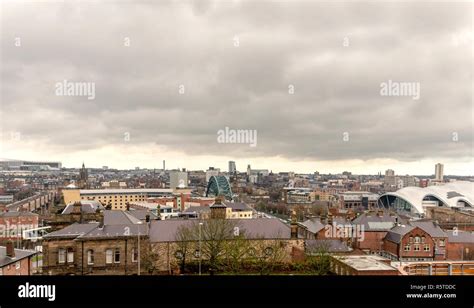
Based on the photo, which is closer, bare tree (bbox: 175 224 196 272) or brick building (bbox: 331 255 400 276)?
brick building (bbox: 331 255 400 276)

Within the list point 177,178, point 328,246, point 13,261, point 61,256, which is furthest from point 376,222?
point 177,178

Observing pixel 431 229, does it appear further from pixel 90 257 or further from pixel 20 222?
pixel 20 222

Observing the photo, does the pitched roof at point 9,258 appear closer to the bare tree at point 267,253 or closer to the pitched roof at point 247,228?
the pitched roof at point 247,228

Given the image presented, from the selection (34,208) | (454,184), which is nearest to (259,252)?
(34,208)

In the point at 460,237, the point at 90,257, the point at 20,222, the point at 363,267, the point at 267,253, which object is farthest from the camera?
the point at 20,222

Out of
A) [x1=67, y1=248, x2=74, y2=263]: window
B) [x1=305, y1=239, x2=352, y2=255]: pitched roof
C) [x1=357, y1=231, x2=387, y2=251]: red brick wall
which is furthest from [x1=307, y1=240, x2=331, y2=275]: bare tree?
[x1=67, y1=248, x2=74, y2=263]: window

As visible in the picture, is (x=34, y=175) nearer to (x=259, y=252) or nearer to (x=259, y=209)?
(x=259, y=209)

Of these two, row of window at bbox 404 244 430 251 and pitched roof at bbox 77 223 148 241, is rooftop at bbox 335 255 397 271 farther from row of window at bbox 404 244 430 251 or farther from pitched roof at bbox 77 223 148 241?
row of window at bbox 404 244 430 251

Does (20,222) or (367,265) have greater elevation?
(367,265)

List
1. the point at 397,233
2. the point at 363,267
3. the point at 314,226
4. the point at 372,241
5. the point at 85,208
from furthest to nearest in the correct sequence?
the point at 85,208, the point at 314,226, the point at 372,241, the point at 397,233, the point at 363,267

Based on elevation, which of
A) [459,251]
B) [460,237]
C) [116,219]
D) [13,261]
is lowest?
[459,251]

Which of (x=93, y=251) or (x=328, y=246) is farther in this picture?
(x=328, y=246)
